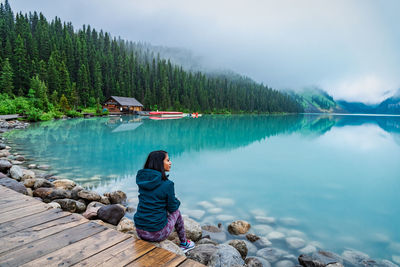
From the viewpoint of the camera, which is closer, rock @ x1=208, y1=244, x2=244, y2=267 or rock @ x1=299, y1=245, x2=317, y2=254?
rock @ x1=208, y1=244, x2=244, y2=267

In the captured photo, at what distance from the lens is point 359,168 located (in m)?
14.7

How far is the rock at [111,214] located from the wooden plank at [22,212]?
1.55 meters

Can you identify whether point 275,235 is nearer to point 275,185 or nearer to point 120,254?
point 120,254

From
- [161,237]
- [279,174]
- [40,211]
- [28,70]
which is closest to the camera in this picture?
[161,237]

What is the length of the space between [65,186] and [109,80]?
255 ft

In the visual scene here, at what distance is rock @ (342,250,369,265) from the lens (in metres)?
4.94

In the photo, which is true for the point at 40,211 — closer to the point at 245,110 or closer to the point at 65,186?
the point at 65,186

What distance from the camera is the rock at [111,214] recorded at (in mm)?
5404

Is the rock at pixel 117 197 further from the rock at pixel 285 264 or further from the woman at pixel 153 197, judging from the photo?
the rock at pixel 285 264

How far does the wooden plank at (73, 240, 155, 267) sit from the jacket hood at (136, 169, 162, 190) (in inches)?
29.3

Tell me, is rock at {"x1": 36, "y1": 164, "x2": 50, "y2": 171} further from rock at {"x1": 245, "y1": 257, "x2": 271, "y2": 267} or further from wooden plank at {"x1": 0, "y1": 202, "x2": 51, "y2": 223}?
rock at {"x1": 245, "y1": 257, "x2": 271, "y2": 267}

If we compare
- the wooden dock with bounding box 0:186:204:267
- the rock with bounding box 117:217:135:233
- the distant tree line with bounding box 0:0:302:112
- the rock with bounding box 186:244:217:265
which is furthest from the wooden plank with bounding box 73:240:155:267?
the distant tree line with bounding box 0:0:302:112

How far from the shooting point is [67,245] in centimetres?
293

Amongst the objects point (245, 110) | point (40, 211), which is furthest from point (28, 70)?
point (245, 110)
